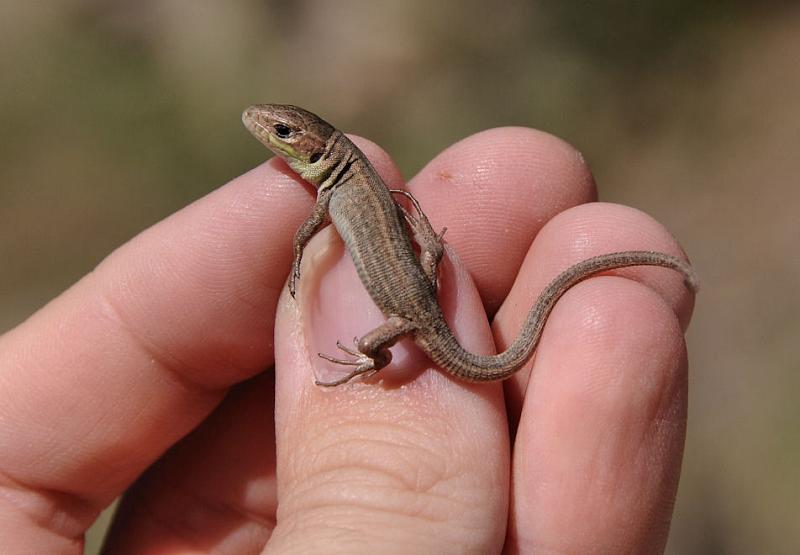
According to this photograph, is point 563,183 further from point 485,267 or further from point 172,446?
point 172,446

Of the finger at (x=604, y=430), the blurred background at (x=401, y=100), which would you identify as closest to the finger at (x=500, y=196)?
the finger at (x=604, y=430)

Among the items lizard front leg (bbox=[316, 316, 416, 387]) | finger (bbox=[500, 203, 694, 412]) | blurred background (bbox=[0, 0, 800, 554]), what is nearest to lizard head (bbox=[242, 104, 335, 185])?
lizard front leg (bbox=[316, 316, 416, 387])

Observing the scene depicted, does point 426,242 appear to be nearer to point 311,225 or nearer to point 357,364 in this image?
point 311,225

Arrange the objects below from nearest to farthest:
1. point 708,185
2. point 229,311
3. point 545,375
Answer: point 545,375, point 229,311, point 708,185

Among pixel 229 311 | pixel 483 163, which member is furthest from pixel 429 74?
pixel 229 311

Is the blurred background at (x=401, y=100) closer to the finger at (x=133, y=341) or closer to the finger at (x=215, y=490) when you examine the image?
the finger at (x=215, y=490)

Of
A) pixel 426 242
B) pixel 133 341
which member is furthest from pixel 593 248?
pixel 133 341
